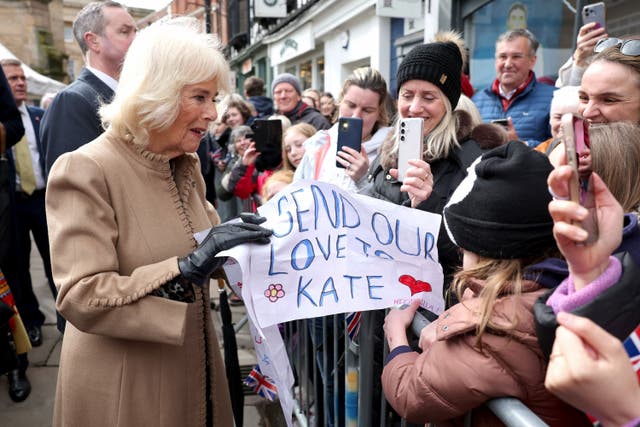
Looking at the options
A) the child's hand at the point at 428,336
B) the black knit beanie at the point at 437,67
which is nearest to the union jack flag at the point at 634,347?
the child's hand at the point at 428,336

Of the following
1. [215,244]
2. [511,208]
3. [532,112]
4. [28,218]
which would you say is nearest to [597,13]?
[532,112]

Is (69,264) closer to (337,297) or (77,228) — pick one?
(77,228)

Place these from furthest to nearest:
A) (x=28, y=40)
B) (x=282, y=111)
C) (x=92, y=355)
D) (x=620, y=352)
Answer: (x=28, y=40) → (x=282, y=111) → (x=92, y=355) → (x=620, y=352)

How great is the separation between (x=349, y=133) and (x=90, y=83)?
1.35m

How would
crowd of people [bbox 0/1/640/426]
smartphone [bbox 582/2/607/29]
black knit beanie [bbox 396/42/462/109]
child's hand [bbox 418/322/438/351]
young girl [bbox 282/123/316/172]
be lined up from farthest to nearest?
young girl [bbox 282/123/316/172] → smartphone [bbox 582/2/607/29] → black knit beanie [bbox 396/42/462/109] → child's hand [bbox 418/322/438/351] → crowd of people [bbox 0/1/640/426]

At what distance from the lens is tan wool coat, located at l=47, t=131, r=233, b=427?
4.84 ft

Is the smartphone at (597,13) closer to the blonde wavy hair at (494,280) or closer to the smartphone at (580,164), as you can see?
the blonde wavy hair at (494,280)

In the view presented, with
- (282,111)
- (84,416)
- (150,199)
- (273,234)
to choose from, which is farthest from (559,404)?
(282,111)

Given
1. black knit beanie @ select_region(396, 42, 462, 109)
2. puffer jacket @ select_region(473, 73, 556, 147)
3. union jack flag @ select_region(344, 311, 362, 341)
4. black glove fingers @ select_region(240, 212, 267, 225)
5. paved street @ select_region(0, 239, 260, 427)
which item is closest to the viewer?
black glove fingers @ select_region(240, 212, 267, 225)

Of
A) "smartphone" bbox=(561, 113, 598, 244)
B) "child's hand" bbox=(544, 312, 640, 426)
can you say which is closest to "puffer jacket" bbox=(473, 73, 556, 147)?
"smartphone" bbox=(561, 113, 598, 244)

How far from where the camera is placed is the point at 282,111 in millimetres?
5230

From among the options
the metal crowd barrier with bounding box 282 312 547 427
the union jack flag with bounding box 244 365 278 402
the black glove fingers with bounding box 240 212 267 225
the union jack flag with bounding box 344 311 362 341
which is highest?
the black glove fingers with bounding box 240 212 267 225

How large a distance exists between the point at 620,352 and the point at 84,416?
63.7 inches

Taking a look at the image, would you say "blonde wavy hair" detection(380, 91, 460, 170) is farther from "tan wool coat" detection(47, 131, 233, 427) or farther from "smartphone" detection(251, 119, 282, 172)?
"smartphone" detection(251, 119, 282, 172)
